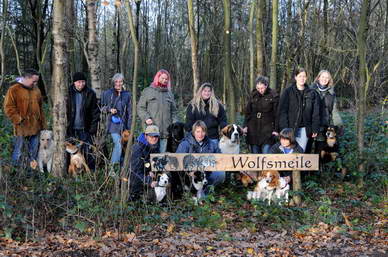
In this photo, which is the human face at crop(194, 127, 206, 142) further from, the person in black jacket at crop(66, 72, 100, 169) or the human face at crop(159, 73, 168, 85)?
the person in black jacket at crop(66, 72, 100, 169)

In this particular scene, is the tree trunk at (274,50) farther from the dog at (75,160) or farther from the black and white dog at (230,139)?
the dog at (75,160)

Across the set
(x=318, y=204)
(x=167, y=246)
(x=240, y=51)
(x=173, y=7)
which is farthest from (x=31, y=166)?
(x=173, y=7)

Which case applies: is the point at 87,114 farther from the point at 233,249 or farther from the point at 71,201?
the point at 233,249

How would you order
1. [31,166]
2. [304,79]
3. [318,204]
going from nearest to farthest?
[31,166] → [318,204] → [304,79]

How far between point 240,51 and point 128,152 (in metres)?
17.8

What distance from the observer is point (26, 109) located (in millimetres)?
7121

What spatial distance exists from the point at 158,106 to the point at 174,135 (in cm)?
59

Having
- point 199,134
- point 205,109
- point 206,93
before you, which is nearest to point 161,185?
point 199,134

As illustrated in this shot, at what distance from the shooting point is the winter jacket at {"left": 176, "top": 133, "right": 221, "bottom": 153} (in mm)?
6625

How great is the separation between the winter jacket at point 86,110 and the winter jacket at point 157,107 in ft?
2.65

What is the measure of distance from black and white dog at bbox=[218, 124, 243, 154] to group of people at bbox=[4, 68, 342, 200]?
A: 138mm

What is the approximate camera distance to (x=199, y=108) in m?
7.20

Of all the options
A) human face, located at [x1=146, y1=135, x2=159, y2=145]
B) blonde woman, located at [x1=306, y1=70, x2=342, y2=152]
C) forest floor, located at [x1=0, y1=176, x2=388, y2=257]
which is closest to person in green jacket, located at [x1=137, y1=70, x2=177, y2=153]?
human face, located at [x1=146, y1=135, x2=159, y2=145]

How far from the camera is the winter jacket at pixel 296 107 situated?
23.5 ft
